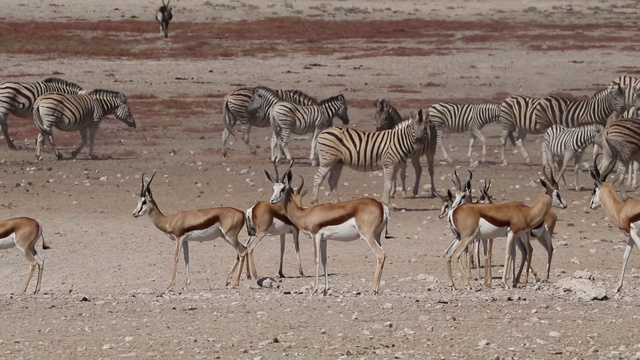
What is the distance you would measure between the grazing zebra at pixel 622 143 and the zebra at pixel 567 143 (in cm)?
66

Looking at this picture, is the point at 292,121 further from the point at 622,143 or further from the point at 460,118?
the point at 622,143

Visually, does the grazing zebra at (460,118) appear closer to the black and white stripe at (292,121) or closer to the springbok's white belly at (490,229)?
the black and white stripe at (292,121)

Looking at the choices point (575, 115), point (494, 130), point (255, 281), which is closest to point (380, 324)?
point (255, 281)

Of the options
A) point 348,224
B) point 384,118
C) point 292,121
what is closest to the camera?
point 348,224

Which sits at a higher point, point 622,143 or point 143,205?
point 622,143

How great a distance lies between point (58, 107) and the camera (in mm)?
25922

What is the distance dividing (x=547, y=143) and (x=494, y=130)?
25.5ft

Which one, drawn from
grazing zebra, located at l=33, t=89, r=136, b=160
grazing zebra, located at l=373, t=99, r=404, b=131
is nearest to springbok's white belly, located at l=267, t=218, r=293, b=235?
grazing zebra, located at l=373, t=99, r=404, b=131

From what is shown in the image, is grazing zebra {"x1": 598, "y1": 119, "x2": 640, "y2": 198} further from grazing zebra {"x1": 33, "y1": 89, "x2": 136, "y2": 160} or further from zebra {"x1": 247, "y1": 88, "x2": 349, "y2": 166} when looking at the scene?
grazing zebra {"x1": 33, "y1": 89, "x2": 136, "y2": 160}

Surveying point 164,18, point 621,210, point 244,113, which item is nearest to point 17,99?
point 244,113

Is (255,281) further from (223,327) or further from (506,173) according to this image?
(506,173)

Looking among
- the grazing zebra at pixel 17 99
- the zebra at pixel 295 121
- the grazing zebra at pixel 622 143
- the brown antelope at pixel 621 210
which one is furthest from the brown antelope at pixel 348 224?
the grazing zebra at pixel 17 99

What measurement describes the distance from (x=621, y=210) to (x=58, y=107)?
47.7 ft

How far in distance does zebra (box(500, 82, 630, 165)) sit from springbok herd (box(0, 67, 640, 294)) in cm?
2
